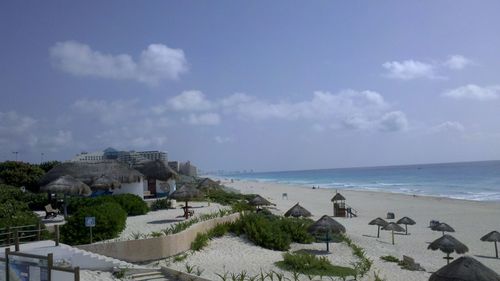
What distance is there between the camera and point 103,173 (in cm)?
2744

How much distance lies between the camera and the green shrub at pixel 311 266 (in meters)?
14.3

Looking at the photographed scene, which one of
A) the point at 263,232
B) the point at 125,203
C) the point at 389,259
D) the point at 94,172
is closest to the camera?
the point at 389,259

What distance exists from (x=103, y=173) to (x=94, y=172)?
1.14 meters

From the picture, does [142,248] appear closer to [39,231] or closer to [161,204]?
[39,231]

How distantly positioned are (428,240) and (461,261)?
51.8ft

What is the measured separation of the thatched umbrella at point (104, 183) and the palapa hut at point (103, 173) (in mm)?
359

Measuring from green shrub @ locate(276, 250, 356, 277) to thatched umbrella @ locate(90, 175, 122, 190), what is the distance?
14.2 m

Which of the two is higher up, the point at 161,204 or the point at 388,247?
the point at 161,204

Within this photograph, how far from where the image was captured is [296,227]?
20.4m

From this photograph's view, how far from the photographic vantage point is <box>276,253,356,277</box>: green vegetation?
1434cm

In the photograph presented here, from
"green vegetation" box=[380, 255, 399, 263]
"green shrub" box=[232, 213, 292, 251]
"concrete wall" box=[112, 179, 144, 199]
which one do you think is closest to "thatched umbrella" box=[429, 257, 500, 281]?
"green vegetation" box=[380, 255, 399, 263]

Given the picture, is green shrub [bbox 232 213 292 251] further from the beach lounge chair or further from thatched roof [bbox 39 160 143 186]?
thatched roof [bbox 39 160 143 186]

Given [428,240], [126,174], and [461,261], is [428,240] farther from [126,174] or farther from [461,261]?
[126,174]

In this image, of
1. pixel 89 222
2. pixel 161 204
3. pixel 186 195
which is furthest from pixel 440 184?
pixel 89 222
